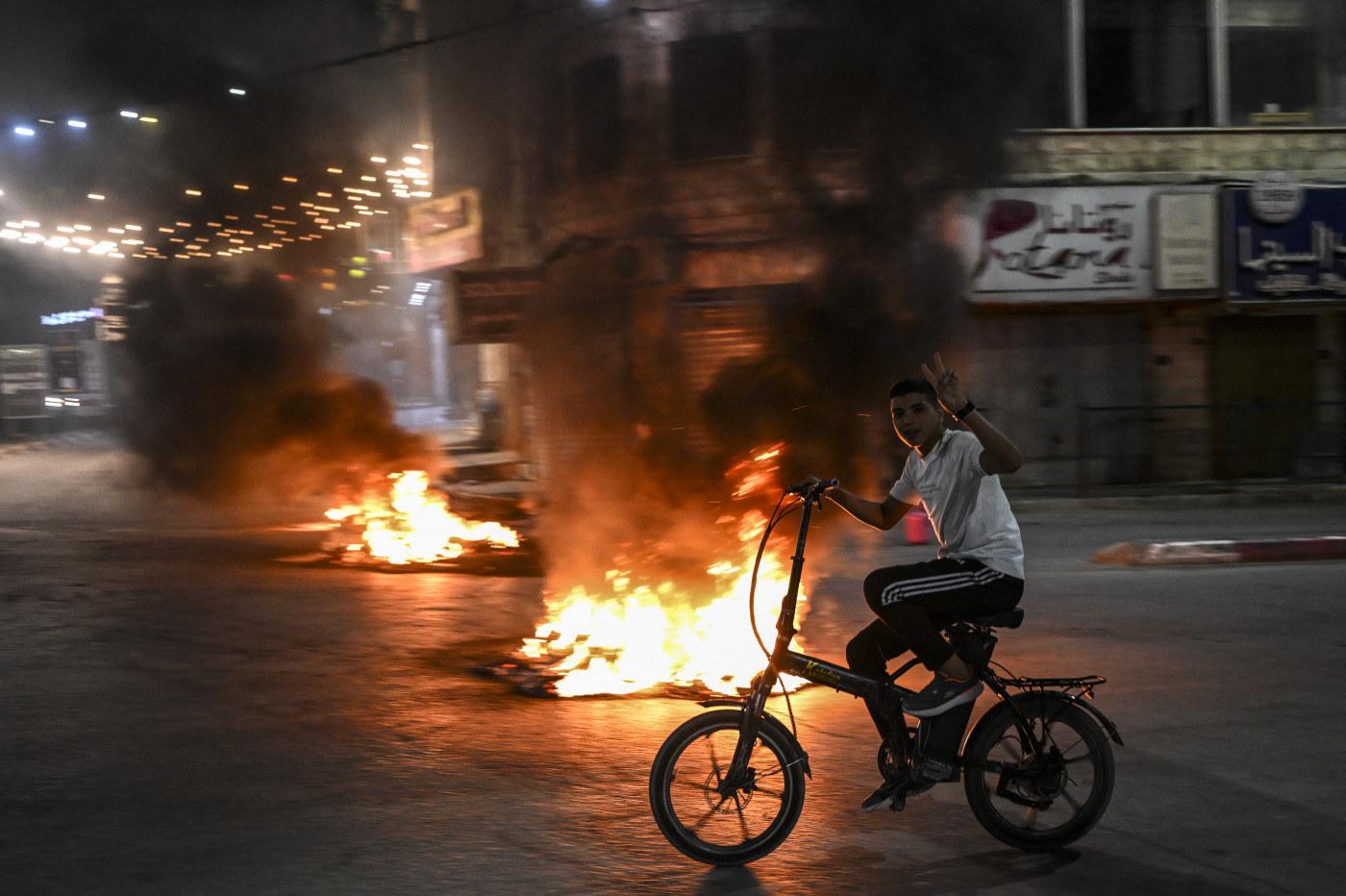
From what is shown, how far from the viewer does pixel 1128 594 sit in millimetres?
9117

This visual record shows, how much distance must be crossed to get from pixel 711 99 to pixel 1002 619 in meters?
7.46

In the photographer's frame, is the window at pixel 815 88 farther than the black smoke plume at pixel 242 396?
No

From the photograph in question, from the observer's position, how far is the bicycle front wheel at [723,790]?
3.79m

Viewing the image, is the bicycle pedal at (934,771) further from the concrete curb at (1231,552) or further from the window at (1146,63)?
the window at (1146,63)

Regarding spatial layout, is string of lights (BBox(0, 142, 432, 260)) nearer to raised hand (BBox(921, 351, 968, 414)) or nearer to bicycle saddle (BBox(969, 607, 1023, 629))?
raised hand (BBox(921, 351, 968, 414))

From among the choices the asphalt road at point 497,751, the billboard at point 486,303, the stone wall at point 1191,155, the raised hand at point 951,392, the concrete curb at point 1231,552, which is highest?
the stone wall at point 1191,155

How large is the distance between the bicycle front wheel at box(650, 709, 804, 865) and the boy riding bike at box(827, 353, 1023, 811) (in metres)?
0.32

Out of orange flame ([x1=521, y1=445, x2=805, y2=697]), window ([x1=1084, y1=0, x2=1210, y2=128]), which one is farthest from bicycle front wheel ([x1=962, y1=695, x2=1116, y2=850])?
window ([x1=1084, y1=0, x2=1210, y2=128])

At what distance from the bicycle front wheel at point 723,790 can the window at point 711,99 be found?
20.9 feet

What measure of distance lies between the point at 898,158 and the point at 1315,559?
592 centimetres

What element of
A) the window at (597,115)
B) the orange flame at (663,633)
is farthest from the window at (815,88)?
the orange flame at (663,633)

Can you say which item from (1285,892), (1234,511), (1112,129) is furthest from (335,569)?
(1112,129)

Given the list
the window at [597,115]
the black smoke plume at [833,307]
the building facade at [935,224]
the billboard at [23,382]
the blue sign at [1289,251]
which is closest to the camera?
the black smoke plume at [833,307]

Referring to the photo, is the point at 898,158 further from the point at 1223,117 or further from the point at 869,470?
the point at 1223,117
